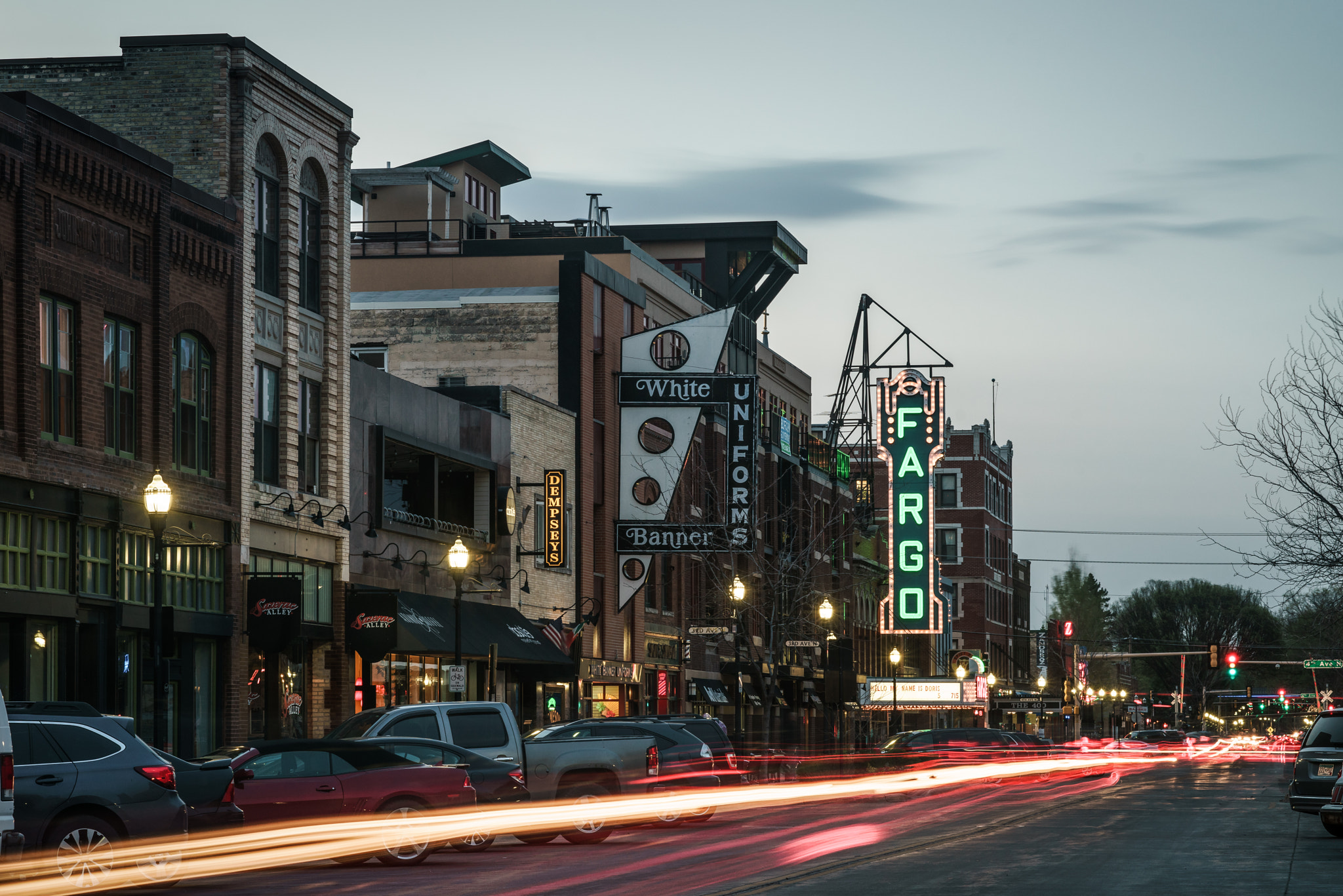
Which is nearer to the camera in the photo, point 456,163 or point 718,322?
point 718,322

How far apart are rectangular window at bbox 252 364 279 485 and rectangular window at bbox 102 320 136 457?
4282 mm

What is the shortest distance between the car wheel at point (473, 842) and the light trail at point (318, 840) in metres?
0.33

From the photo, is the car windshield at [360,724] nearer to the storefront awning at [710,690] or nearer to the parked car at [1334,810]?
the parked car at [1334,810]

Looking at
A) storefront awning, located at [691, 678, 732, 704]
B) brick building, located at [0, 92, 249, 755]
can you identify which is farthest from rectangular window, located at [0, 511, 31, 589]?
storefront awning, located at [691, 678, 732, 704]

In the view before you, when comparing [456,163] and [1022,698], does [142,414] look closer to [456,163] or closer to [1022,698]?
[456,163]

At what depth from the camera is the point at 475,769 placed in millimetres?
22266

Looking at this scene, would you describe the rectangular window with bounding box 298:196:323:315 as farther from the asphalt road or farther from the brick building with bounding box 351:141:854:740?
the asphalt road

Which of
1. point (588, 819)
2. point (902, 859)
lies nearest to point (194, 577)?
point (588, 819)

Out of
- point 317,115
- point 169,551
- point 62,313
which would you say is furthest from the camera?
point 317,115

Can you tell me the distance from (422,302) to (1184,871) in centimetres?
3865

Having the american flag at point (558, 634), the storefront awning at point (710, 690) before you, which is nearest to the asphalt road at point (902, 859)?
the american flag at point (558, 634)

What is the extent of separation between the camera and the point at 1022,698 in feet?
374

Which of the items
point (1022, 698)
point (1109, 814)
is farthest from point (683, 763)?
point (1022, 698)

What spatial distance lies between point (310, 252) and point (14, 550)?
12.8m
